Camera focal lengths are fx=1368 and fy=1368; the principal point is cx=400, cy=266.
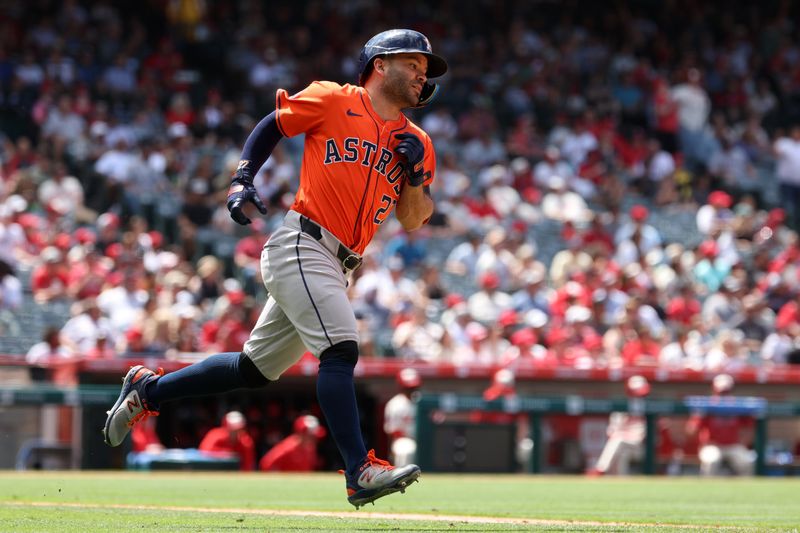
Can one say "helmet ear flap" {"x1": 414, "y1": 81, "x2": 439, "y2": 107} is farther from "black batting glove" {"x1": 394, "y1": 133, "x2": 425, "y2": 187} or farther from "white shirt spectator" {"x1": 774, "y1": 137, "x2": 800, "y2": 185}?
"white shirt spectator" {"x1": 774, "y1": 137, "x2": 800, "y2": 185}

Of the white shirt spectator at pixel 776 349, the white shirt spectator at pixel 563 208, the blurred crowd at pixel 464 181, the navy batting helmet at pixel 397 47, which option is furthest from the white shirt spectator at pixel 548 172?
the navy batting helmet at pixel 397 47

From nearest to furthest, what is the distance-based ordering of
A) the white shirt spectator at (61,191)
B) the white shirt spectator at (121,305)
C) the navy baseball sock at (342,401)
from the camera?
the navy baseball sock at (342,401)
the white shirt spectator at (121,305)
the white shirt spectator at (61,191)

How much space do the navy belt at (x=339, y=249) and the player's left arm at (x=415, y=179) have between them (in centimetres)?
34

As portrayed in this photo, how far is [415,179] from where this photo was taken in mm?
5492

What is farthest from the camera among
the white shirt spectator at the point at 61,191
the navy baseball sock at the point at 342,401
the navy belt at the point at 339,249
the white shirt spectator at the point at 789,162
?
the white shirt spectator at the point at 789,162

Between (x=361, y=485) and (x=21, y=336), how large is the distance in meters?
8.81

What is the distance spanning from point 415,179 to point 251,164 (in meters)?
0.66

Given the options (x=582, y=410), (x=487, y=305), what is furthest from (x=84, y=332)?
(x=582, y=410)

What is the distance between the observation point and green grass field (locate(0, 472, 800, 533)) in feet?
17.7

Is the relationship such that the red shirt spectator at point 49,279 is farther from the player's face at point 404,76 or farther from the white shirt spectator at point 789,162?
the white shirt spectator at point 789,162

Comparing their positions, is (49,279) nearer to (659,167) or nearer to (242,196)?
→ (242,196)

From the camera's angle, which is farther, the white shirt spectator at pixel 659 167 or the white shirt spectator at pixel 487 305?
the white shirt spectator at pixel 659 167

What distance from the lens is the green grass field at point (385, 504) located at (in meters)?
5.40

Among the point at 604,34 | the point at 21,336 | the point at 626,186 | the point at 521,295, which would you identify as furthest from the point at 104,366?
the point at 604,34
